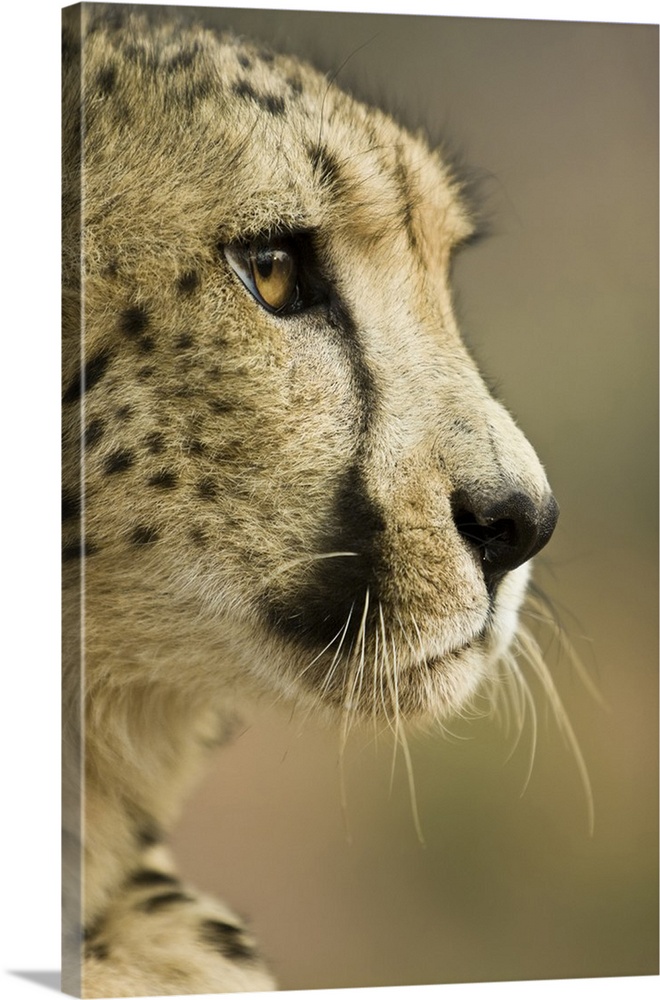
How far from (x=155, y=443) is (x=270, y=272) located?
300 mm

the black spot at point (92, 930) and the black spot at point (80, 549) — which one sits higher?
the black spot at point (80, 549)

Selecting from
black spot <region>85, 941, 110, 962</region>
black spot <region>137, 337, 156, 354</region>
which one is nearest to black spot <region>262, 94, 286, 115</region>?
black spot <region>137, 337, 156, 354</region>

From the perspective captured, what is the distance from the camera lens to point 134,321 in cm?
237

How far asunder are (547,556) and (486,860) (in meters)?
0.52

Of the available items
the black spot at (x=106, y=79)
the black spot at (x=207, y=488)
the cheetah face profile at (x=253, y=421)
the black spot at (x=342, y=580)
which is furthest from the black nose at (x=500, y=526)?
the black spot at (x=106, y=79)

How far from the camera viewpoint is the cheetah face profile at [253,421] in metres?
2.37

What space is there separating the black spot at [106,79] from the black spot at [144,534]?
0.63m

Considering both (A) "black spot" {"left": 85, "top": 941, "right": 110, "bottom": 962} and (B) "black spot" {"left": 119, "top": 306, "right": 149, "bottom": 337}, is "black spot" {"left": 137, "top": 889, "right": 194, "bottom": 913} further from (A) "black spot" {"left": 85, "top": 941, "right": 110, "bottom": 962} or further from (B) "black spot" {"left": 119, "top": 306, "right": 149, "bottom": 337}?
(B) "black spot" {"left": 119, "top": 306, "right": 149, "bottom": 337}

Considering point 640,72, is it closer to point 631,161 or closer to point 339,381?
point 631,161

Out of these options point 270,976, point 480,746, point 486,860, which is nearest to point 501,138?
point 480,746

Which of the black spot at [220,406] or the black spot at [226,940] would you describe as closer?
the black spot at [220,406]

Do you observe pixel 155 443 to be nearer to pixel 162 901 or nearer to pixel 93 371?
pixel 93 371

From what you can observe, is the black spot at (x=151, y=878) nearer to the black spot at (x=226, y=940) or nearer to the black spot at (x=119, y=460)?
the black spot at (x=226, y=940)

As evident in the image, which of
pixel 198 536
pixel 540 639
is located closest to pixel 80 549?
pixel 198 536
